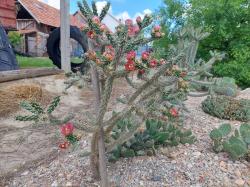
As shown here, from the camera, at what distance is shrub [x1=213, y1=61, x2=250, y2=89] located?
1025cm

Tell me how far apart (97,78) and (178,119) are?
1.94 m

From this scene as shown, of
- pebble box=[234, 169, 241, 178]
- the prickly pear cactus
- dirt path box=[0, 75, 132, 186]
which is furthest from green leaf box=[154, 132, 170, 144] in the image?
dirt path box=[0, 75, 132, 186]

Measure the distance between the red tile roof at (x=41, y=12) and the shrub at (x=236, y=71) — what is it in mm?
18247

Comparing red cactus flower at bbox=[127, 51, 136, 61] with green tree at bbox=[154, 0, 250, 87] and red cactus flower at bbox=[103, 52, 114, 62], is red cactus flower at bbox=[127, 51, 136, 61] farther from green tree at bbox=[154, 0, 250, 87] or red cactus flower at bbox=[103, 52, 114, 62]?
green tree at bbox=[154, 0, 250, 87]

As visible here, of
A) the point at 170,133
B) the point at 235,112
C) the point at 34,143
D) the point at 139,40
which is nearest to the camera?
the point at 139,40

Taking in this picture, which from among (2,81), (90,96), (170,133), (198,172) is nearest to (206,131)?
(170,133)

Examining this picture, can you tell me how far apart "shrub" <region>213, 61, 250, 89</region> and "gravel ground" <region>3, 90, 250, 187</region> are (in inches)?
269

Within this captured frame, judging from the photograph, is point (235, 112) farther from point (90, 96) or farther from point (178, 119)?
point (90, 96)

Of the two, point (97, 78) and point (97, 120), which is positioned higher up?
point (97, 78)

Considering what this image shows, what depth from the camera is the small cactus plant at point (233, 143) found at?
3625 mm

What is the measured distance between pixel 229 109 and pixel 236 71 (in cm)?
522

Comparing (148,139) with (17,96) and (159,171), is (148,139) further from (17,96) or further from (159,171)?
(17,96)

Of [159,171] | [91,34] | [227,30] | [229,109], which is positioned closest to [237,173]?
[159,171]

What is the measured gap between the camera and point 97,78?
9.49ft
